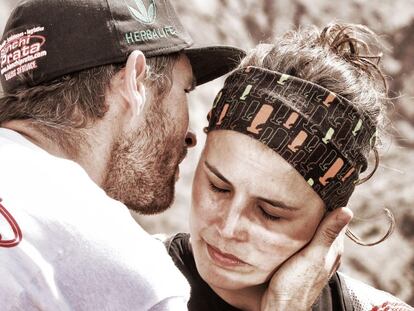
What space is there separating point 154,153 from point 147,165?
0.06 m

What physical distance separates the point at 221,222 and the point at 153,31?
78cm

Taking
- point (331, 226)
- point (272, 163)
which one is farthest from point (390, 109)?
point (272, 163)

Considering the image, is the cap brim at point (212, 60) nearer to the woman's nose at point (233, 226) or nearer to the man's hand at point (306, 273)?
the woman's nose at point (233, 226)

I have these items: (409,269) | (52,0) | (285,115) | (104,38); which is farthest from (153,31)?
(409,269)

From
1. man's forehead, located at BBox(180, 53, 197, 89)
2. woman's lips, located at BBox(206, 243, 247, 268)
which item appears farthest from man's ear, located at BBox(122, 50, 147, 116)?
woman's lips, located at BBox(206, 243, 247, 268)

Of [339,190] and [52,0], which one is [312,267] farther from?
[52,0]

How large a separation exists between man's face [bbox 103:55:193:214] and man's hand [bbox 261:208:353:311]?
56cm

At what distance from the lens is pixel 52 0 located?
247cm

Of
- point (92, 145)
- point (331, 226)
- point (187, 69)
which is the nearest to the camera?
point (92, 145)

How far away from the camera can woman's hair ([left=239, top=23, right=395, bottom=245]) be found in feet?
9.07

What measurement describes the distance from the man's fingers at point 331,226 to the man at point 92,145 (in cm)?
15

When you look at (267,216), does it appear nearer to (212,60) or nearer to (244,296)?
(244,296)

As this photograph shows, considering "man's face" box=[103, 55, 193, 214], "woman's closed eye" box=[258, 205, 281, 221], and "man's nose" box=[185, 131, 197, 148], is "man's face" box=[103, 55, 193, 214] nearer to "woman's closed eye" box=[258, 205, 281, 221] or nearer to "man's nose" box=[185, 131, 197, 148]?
"man's nose" box=[185, 131, 197, 148]

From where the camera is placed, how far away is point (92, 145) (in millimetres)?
2418
